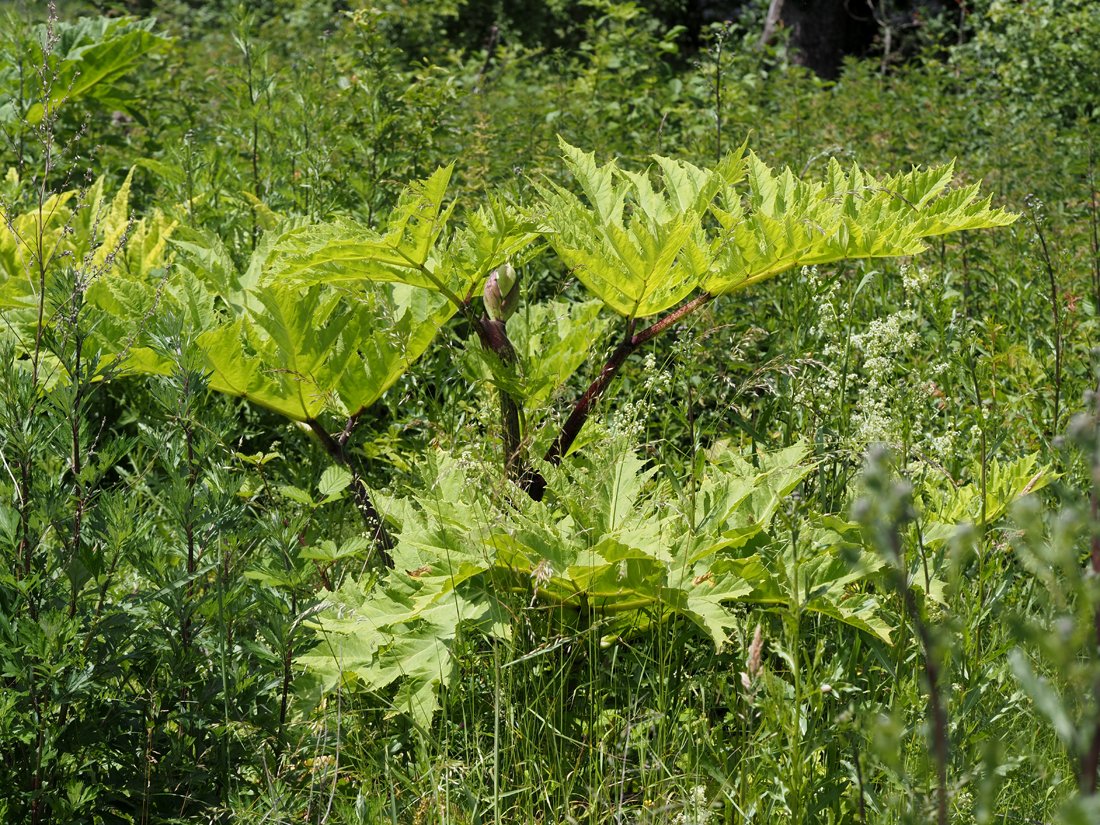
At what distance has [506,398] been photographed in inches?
98.4

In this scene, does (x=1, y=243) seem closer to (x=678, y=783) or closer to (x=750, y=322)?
(x=750, y=322)

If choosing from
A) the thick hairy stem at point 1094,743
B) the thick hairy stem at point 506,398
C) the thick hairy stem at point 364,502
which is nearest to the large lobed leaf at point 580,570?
the thick hairy stem at point 506,398

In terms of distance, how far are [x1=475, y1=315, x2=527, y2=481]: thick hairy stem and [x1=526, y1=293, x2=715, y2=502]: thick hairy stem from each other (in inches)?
2.1

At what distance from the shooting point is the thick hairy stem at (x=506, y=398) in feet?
7.93

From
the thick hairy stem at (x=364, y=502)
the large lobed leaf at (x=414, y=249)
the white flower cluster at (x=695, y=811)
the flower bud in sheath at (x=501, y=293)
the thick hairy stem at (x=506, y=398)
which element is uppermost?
the large lobed leaf at (x=414, y=249)

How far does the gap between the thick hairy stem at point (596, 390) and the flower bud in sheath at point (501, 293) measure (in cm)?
25

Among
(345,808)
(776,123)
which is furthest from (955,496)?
(776,123)

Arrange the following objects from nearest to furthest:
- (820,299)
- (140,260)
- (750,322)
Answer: (820,299) < (750,322) < (140,260)

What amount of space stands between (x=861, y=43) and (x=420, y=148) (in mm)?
10524

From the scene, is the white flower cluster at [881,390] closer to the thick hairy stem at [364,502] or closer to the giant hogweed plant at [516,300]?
the giant hogweed plant at [516,300]

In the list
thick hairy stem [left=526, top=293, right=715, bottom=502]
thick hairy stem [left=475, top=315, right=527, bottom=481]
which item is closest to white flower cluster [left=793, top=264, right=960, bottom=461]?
thick hairy stem [left=526, top=293, right=715, bottom=502]

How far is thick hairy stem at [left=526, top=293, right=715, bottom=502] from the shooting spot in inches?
96.1

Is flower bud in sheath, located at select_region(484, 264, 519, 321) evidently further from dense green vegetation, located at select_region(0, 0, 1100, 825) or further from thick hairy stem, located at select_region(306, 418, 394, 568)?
thick hairy stem, located at select_region(306, 418, 394, 568)

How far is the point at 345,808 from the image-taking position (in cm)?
197
